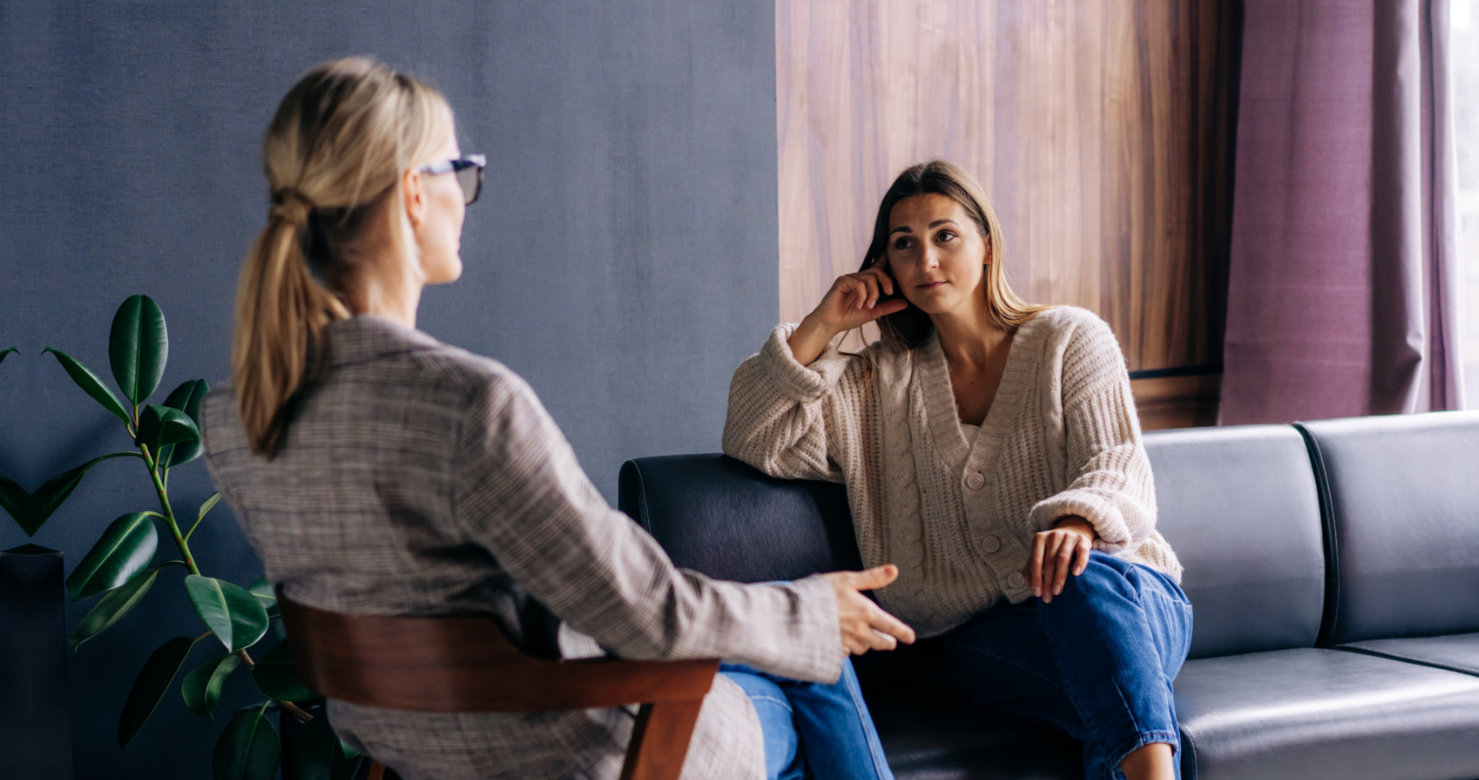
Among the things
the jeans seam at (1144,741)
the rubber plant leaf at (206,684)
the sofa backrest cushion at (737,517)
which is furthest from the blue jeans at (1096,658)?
the rubber plant leaf at (206,684)

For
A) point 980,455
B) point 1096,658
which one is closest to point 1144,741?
point 1096,658

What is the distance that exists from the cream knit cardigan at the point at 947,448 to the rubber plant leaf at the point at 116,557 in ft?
3.39

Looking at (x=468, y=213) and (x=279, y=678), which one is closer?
(x=279, y=678)

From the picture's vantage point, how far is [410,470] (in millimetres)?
1071

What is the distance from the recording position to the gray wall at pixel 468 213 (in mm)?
2246

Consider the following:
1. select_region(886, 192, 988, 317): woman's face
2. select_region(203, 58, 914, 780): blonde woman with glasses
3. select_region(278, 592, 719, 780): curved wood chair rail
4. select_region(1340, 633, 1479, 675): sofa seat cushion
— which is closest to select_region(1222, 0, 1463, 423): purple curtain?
select_region(1340, 633, 1479, 675): sofa seat cushion

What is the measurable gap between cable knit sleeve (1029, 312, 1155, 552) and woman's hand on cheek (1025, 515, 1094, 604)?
0.07m

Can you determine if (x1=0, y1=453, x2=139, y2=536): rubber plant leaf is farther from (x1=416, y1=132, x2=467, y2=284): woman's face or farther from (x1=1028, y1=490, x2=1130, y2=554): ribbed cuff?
(x1=1028, y1=490, x2=1130, y2=554): ribbed cuff

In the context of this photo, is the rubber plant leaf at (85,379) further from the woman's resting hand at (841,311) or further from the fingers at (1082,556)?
the fingers at (1082,556)

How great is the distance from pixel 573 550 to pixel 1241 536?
64.9 inches

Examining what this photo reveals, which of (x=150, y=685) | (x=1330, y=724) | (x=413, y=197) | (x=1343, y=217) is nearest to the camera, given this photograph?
(x=413, y=197)

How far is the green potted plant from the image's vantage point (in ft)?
6.50

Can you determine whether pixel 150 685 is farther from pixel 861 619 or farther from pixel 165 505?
pixel 861 619

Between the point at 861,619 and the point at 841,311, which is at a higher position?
the point at 841,311
